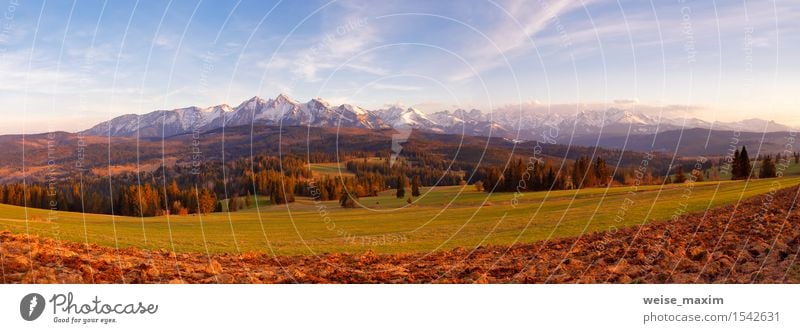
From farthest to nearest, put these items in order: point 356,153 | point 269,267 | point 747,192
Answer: point 356,153 → point 747,192 → point 269,267

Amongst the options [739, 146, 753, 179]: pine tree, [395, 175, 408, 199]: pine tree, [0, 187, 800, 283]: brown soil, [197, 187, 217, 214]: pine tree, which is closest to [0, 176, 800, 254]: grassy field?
[395, 175, 408, 199]: pine tree

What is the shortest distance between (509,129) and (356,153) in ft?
113

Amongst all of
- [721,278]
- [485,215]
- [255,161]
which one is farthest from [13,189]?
[721,278]

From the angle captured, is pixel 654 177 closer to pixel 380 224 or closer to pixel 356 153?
pixel 356 153

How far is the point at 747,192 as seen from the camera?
85.6 feet
